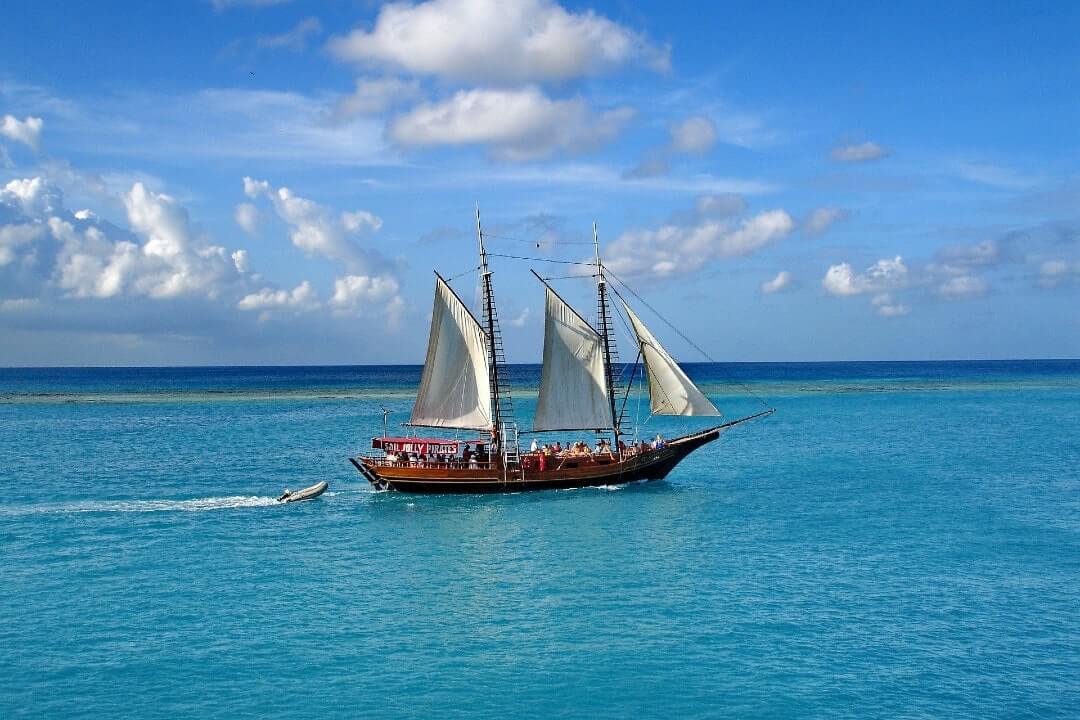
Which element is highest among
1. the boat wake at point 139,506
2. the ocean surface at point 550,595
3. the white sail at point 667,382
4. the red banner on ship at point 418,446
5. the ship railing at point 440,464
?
the white sail at point 667,382

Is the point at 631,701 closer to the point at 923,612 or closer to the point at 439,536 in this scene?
the point at 923,612

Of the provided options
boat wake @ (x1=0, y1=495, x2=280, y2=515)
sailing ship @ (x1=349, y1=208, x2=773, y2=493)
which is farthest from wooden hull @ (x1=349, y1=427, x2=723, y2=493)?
boat wake @ (x1=0, y1=495, x2=280, y2=515)

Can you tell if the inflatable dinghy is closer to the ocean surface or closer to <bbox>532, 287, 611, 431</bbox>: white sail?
the ocean surface

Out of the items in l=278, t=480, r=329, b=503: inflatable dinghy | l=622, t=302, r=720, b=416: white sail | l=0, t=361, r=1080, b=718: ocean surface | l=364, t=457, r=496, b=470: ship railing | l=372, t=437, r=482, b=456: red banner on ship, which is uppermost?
l=622, t=302, r=720, b=416: white sail

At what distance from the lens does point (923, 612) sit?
96.7 feet

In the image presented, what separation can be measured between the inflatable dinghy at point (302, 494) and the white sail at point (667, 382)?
21177 millimetres

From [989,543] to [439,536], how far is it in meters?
25.0

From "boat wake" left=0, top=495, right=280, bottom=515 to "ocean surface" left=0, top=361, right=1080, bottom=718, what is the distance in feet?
0.94

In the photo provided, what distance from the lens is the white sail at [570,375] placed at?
5812cm

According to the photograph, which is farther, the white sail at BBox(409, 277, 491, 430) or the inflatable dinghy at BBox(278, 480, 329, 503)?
the white sail at BBox(409, 277, 491, 430)

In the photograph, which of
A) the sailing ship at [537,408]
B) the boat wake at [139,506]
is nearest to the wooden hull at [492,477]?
the sailing ship at [537,408]

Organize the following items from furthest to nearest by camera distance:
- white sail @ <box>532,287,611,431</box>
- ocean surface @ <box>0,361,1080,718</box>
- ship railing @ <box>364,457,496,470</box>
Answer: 1. white sail @ <box>532,287,611,431</box>
2. ship railing @ <box>364,457,496,470</box>
3. ocean surface @ <box>0,361,1080,718</box>

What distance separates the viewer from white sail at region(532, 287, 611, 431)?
5812cm

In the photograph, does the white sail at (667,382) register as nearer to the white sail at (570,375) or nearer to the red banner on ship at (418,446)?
the white sail at (570,375)
